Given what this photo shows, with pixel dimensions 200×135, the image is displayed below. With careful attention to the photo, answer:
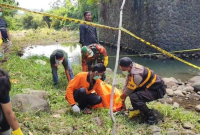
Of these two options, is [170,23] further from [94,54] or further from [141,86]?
[141,86]

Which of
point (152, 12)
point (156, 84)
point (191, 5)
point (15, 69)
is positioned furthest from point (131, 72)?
point (191, 5)

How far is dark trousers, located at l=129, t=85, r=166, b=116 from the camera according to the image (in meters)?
3.94

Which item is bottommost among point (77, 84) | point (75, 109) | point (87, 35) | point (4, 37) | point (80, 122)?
point (80, 122)

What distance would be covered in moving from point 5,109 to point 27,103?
1.61 m

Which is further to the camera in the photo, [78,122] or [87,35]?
[87,35]

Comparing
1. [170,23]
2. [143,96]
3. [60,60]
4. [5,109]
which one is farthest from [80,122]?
[170,23]

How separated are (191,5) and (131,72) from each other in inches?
375

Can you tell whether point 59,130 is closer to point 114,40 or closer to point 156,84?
point 156,84

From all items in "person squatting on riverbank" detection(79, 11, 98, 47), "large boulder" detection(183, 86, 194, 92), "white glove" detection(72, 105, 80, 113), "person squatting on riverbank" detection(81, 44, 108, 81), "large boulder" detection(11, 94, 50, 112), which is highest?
"person squatting on riverbank" detection(79, 11, 98, 47)

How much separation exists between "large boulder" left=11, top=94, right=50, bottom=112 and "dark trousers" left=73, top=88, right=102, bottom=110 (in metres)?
0.53

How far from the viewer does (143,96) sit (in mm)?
3975

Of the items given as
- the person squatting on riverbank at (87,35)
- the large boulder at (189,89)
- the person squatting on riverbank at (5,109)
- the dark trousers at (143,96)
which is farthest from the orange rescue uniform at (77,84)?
the large boulder at (189,89)

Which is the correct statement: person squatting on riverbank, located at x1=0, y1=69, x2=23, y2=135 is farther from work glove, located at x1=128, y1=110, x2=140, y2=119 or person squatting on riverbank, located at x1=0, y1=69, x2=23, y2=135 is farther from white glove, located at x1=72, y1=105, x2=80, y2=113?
work glove, located at x1=128, y1=110, x2=140, y2=119

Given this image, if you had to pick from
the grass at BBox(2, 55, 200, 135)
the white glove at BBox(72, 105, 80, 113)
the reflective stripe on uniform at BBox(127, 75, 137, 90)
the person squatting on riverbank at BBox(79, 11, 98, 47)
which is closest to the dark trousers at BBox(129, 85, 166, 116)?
the reflective stripe on uniform at BBox(127, 75, 137, 90)
